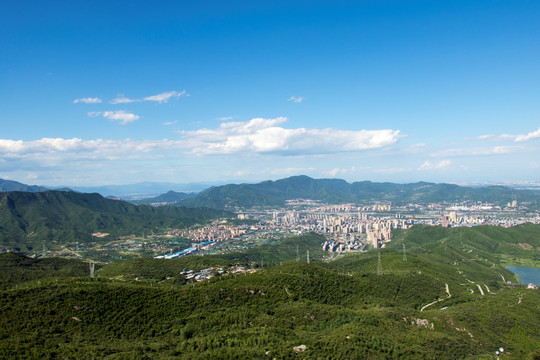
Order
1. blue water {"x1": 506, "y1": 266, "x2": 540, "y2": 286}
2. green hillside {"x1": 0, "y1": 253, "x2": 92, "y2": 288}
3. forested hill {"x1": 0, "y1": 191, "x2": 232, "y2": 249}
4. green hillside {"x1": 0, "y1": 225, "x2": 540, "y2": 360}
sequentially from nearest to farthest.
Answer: green hillside {"x1": 0, "y1": 225, "x2": 540, "y2": 360} < green hillside {"x1": 0, "y1": 253, "x2": 92, "y2": 288} < blue water {"x1": 506, "y1": 266, "x2": 540, "y2": 286} < forested hill {"x1": 0, "y1": 191, "x2": 232, "y2": 249}

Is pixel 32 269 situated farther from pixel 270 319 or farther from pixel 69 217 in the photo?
pixel 69 217

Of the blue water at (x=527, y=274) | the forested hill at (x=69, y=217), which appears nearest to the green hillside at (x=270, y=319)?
the blue water at (x=527, y=274)

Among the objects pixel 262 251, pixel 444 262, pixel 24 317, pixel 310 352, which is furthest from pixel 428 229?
pixel 24 317

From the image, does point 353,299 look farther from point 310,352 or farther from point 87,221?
point 87,221

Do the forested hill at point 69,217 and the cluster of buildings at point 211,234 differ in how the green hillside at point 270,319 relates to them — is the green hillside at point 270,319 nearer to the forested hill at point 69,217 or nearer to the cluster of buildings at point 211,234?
the forested hill at point 69,217

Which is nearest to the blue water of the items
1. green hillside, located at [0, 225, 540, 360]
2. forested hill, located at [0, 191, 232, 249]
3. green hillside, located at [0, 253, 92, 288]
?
green hillside, located at [0, 225, 540, 360]

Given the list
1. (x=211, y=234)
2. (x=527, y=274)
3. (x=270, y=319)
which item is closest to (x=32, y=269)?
(x=270, y=319)

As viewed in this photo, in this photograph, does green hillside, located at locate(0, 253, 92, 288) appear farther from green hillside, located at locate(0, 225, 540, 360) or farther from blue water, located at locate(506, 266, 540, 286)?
blue water, located at locate(506, 266, 540, 286)
